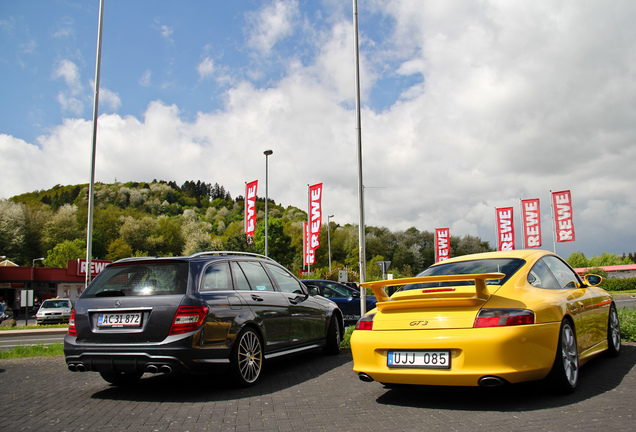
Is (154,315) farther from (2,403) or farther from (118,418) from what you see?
(2,403)

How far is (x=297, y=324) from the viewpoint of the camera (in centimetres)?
745

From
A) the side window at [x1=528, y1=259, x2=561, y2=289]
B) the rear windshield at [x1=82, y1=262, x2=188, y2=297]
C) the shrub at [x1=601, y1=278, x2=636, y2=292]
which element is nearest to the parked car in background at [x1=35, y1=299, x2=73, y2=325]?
the rear windshield at [x1=82, y1=262, x2=188, y2=297]

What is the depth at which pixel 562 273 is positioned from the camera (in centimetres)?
621

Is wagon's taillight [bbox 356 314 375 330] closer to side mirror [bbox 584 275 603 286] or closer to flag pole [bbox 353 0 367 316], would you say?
side mirror [bbox 584 275 603 286]

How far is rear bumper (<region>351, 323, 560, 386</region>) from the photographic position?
4430mm

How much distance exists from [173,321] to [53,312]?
1106 inches

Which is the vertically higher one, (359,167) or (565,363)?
(359,167)

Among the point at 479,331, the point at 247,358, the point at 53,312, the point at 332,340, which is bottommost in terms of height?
the point at 53,312

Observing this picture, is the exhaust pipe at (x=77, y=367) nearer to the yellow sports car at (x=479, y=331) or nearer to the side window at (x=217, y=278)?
the side window at (x=217, y=278)

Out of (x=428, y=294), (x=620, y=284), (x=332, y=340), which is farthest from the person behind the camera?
(x=620, y=284)

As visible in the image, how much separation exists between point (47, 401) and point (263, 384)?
237 cm

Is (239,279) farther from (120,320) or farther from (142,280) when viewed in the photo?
(120,320)

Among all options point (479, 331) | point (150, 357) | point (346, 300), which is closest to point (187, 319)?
point (150, 357)

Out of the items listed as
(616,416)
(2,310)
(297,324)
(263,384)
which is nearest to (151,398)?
(263,384)
